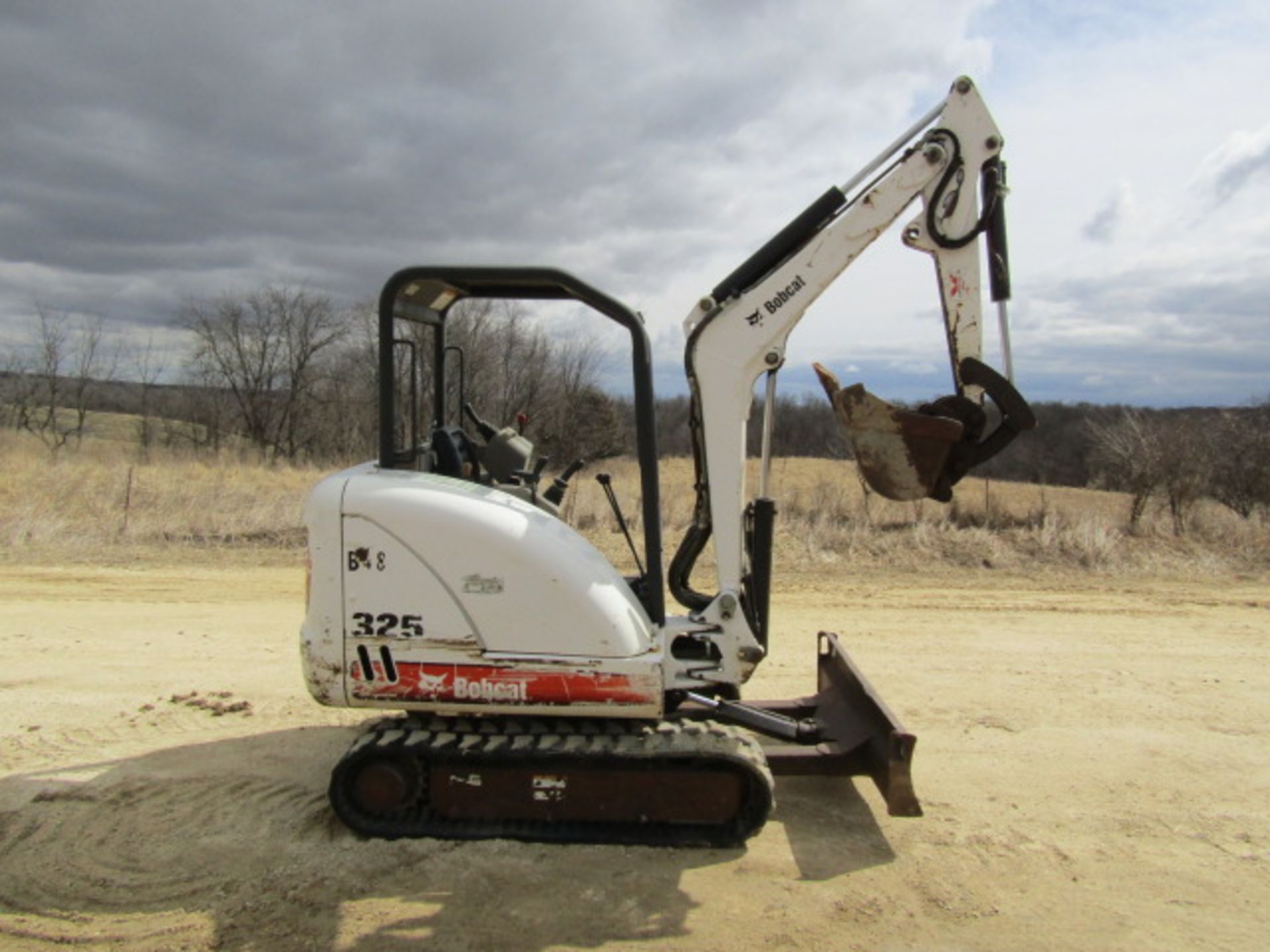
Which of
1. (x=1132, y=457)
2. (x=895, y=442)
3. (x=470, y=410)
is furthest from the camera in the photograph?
(x=1132, y=457)

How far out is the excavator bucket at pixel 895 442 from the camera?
14.4 ft

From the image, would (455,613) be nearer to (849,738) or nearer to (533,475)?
(533,475)

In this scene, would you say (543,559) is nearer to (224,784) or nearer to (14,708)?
(224,784)

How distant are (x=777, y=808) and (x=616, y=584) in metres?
1.54

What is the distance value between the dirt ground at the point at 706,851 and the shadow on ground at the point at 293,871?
12 millimetres

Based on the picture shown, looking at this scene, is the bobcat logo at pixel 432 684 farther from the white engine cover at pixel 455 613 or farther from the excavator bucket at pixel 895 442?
the excavator bucket at pixel 895 442

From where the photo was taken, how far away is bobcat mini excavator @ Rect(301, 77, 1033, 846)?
4109 mm

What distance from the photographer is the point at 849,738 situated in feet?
16.3

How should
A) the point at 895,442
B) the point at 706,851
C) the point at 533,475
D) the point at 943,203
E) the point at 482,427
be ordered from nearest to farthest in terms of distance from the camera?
the point at 706,851, the point at 895,442, the point at 943,203, the point at 533,475, the point at 482,427

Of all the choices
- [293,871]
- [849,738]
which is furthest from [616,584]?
[293,871]

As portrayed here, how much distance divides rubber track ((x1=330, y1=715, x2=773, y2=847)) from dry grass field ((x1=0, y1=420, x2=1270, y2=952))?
0.28 ft

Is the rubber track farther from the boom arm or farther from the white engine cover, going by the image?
the boom arm

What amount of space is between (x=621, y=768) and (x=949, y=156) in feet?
10.8

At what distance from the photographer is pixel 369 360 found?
26141 mm
